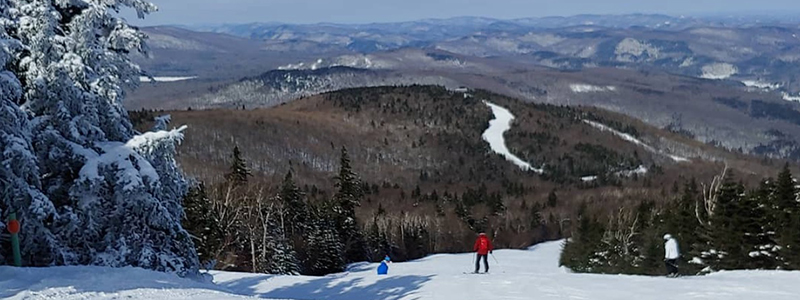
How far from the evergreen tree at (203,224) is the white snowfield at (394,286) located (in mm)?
9957

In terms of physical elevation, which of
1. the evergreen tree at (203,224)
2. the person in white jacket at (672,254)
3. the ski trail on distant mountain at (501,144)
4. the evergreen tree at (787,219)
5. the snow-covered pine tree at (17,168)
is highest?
the snow-covered pine tree at (17,168)

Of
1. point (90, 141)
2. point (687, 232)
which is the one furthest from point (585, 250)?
point (90, 141)

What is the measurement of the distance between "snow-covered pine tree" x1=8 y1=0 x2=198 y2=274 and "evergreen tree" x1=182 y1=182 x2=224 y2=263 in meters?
17.5

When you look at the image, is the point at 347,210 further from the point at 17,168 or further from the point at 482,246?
the point at 17,168

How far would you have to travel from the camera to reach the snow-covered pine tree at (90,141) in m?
14.1

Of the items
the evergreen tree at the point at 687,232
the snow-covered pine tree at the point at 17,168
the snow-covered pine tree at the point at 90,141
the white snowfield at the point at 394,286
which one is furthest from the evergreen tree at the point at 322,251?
the snow-covered pine tree at the point at 17,168

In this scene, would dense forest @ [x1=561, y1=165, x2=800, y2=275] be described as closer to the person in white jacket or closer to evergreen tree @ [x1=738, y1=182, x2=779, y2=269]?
evergreen tree @ [x1=738, y1=182, x2=779, y2=269]

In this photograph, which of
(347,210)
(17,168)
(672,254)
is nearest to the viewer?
(17,168)

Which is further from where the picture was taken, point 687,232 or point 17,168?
point 687,232

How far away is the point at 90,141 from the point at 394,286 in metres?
8.56

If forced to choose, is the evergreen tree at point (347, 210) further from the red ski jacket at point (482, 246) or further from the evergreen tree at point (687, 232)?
the red ski jacket at point (482, 246)

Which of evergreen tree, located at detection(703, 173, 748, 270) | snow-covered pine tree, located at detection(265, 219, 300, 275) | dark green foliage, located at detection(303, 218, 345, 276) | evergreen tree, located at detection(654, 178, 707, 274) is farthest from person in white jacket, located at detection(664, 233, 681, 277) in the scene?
dark green foliage, located at detection(303, 218, 345, 276)

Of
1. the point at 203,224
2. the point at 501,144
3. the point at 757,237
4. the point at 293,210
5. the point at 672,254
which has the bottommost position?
the point at 501,144

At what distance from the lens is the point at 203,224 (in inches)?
1383
